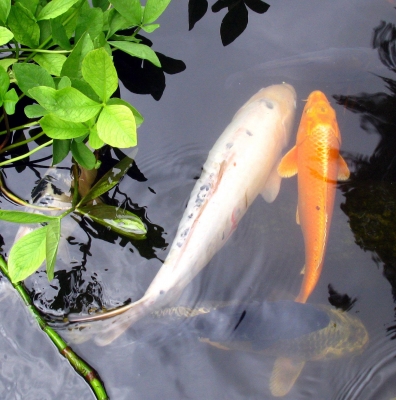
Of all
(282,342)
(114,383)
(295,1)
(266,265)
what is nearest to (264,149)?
(266,265)

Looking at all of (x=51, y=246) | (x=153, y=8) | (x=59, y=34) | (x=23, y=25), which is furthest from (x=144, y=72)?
(x=51, y=246)

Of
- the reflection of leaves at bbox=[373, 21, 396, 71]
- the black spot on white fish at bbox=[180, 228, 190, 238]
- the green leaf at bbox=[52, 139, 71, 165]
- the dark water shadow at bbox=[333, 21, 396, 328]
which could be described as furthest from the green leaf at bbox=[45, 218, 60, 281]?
the reflection of leaves at bbox=[373, 21, 396, 71]

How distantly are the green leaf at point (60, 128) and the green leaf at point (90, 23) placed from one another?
2.09 feet

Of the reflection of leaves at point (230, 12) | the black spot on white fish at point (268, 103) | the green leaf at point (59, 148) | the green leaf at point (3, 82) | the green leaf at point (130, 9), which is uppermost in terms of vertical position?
the reflection of leaves at point (230, 12)

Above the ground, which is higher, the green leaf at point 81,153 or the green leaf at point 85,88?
the green leaf at point 85,88

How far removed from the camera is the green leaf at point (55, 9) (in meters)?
2.13

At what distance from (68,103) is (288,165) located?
1.66 m

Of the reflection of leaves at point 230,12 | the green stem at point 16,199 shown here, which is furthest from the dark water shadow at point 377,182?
the green stem at point 16,199

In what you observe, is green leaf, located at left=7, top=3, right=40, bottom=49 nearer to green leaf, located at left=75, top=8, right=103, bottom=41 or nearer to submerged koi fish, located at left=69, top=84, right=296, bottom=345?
green leaf, located at left=75, top=8, right=103, bottom=41

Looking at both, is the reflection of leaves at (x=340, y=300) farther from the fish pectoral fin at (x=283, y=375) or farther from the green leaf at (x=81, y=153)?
the green leaf at (x=81, y=153)

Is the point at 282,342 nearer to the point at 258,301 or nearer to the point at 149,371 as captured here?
the point at 258,301

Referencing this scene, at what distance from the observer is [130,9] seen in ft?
7.50

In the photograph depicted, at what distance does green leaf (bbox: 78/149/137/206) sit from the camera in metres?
2.48

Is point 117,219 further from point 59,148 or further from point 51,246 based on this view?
point 51,246
